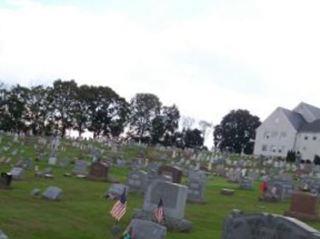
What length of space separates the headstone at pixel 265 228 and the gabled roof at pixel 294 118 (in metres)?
91.0

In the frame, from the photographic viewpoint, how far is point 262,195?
33.5 metres

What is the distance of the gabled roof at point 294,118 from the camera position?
101 m

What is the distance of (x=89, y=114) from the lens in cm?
10600

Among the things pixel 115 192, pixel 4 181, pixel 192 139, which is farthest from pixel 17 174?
pixel 192 139

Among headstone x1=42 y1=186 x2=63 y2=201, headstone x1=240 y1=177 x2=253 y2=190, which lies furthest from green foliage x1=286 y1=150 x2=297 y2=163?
headstone x1=42 y1=186 x2=63 y2=201

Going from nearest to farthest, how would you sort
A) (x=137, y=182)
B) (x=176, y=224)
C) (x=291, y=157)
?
→ (x=176, y=224) < (x=137, y=182) < (x=291, y=157)

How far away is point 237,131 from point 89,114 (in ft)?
104

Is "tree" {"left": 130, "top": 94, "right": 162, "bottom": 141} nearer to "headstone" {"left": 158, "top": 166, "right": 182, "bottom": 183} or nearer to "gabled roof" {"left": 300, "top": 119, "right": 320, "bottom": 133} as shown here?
"gabled roof" {"left": 300, "top": 119, "right": 320, "bottom": 133}

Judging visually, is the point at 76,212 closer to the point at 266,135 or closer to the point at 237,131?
the point at 266,135

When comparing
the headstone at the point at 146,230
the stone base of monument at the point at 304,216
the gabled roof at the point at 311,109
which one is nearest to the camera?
the headstone at the point at 146,230

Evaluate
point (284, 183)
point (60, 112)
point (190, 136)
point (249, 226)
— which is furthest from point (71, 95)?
point (249, 226)

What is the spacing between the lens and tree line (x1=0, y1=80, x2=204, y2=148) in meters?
94.9

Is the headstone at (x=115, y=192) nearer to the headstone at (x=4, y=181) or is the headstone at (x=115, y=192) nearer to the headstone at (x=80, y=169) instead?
the headstone at (x=4, y=181)

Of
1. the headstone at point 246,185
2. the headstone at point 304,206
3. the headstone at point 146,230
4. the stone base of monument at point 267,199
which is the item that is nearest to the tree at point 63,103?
the headstone at point 246,185
